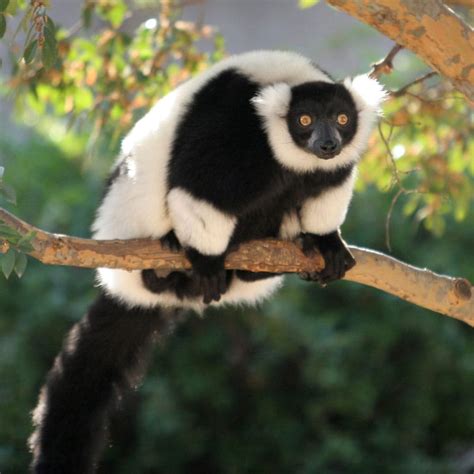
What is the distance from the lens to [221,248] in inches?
152

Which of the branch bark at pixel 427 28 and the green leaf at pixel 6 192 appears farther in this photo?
the branch bark at pixel 427 28

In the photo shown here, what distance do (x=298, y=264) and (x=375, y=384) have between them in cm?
259

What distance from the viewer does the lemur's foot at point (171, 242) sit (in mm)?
3889

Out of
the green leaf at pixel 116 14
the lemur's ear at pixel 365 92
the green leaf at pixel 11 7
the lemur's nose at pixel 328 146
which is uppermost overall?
the lemur's ear at pixel 365 92

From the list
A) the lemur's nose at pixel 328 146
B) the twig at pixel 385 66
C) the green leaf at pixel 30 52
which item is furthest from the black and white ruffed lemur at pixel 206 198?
the green leaf at pixel 30 52

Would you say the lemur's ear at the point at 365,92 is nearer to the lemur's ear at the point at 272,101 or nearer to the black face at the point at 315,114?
the black face at the point at 315,114

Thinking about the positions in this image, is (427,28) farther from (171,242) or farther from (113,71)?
→ (113,71)

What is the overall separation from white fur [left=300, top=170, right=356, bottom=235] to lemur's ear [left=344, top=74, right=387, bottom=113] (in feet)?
1.14

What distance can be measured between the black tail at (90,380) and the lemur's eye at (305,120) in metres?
1.15

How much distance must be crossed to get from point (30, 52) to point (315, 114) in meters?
1.36

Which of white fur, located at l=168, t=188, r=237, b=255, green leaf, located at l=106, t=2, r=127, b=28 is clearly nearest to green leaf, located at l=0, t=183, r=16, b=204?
white fur, located at l=168, t=188, r=237, b=255

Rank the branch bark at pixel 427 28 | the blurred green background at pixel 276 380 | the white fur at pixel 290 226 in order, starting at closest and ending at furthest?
the branch bark at pixel 427 28
the white fur at pixel 290 226
the blurred green background at pixel 276 380

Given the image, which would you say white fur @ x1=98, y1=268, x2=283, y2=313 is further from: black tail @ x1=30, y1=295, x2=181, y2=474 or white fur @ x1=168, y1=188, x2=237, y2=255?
white fur @ x1=168, y1=188, x2=237, y2=255

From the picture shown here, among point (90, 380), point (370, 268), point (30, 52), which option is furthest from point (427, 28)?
point (90, 380)
